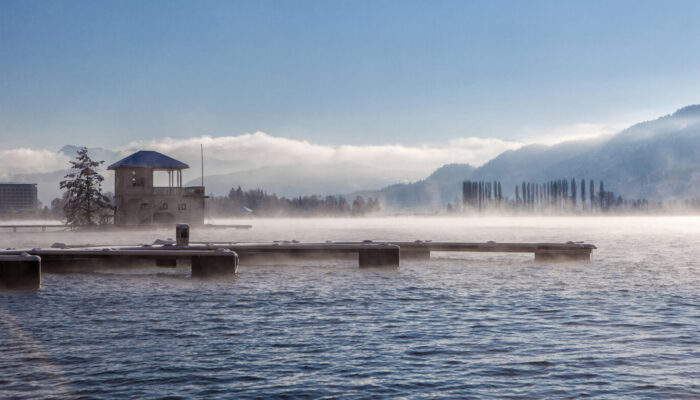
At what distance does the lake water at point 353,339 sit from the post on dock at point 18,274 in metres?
1.44

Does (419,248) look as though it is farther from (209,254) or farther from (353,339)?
(353,339)

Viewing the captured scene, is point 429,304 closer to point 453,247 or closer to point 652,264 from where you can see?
point 453,247

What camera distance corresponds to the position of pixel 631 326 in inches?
844

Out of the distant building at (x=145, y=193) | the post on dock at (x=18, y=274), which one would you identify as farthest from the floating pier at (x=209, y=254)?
the distant building at (x=145, y=193)

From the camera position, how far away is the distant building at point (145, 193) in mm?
91375

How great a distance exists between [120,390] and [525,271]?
102 feet

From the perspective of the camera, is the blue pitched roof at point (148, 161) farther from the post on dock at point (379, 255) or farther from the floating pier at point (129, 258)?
the post on dock at point (379, 255)

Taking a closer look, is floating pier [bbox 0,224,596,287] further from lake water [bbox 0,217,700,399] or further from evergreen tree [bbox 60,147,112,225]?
evergreen tree [bbox 60,147,112,225]

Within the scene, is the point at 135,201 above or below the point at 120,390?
above

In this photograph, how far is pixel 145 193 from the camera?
91625 mm

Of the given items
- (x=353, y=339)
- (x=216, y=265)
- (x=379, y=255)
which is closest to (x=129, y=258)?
(x=216, y=265)

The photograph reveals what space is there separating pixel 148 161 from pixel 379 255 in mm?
57264

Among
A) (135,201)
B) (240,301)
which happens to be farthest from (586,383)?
(135,201)

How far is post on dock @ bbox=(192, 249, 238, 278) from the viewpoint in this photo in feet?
122
